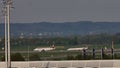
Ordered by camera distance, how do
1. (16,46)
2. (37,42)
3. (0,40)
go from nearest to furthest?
(0,40)
(16,46)
(37,42)

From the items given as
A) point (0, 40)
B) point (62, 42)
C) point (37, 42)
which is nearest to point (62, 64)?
point (0, 40)

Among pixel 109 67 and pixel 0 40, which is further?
pixel 0 40

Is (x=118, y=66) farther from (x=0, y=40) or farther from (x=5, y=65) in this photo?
(x=0, y=40)

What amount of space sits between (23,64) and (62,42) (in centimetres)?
9840

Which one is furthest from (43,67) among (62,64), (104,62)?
(104,62)

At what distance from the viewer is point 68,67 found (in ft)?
143

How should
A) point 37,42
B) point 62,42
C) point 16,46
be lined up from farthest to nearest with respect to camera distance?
point 62,42 < point 37,42 < point 16,46

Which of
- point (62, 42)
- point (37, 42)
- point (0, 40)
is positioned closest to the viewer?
point (0, 40)

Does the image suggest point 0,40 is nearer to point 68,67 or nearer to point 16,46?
point 16,46

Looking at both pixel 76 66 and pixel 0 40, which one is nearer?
pixel 76 66

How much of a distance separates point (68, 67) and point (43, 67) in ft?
6.06

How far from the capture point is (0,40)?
90438 mm
